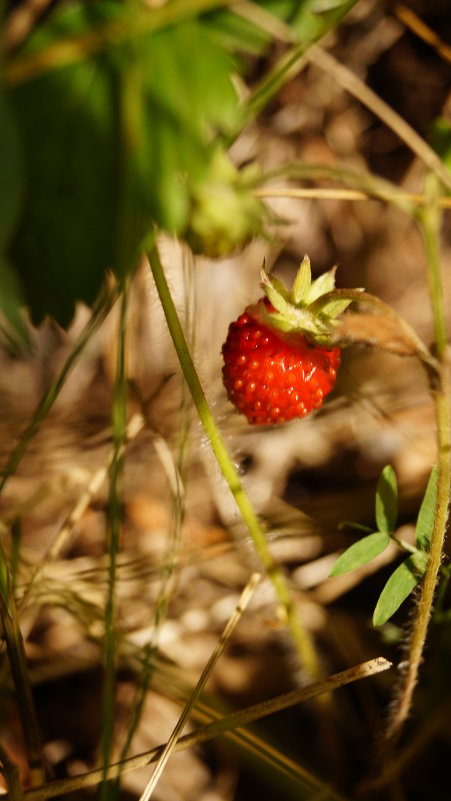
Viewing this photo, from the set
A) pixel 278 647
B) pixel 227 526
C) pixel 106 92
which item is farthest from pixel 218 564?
pixel 106 92

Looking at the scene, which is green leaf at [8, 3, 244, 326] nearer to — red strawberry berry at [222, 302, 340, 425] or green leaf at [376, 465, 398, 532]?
red strawberry berry at [222, 302, 340, 425]

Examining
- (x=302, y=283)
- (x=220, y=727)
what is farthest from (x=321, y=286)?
(x=220, y=727)

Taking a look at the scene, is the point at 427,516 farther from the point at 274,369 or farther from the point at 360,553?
the point at 274,369

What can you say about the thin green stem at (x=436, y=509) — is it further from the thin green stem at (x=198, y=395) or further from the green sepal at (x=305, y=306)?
the thin green stem at (x=198, y=395)

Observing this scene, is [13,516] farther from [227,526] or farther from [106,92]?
[106,92]

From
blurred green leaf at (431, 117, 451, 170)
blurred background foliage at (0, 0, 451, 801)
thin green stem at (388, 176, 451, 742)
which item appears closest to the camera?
thin green stem at (388, 176, 451, 742)

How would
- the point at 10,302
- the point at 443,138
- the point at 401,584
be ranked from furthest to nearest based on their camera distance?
the point at 443,138 → the point at 401,584 → the point at 10,302

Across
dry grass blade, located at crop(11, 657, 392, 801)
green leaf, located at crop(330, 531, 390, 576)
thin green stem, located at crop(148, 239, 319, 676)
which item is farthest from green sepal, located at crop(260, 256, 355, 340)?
dry grass blade, located at crop(11, 657, 392, 801)

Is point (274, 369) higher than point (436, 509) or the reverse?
higher
